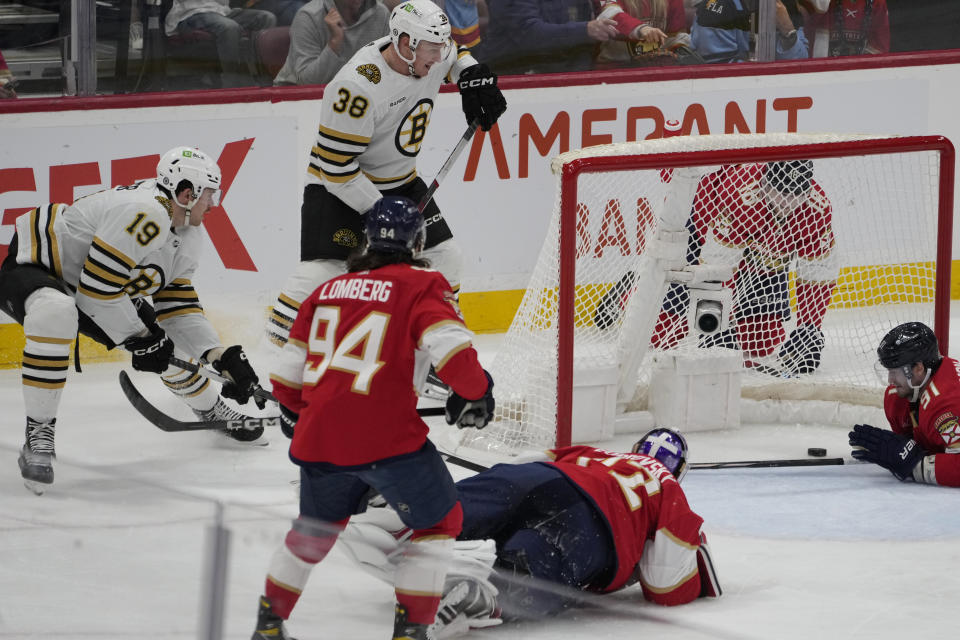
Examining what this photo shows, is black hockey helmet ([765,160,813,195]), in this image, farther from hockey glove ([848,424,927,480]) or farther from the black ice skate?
the black ice skate

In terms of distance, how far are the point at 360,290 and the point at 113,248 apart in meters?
1.48

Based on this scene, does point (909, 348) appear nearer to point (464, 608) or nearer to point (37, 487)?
point (464, 608)

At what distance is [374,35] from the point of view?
554cm

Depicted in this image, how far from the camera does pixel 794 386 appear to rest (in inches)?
192

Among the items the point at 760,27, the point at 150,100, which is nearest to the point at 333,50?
the point at 150,100

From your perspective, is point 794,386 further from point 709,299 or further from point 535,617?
point 535,617

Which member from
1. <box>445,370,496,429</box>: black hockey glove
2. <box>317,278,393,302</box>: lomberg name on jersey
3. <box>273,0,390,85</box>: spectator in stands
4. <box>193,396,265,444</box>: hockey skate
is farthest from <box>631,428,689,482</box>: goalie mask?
<box>273,0,390,85</box>: spectator in stands

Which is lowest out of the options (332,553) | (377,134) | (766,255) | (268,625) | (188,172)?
(268,625)

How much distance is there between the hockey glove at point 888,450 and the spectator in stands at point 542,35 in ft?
7.48

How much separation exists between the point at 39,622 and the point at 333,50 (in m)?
3.59

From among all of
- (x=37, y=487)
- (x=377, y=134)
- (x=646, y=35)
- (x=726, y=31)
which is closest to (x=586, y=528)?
(x=37, y=487)

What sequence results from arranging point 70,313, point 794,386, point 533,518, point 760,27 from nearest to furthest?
point 533,518, point 70,313, point 794,386, point 760,27

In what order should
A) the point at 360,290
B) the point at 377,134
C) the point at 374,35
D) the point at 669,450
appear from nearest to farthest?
the point at 360,290 < the point at 669,450 < the point at 377,134 < the point at 374,35

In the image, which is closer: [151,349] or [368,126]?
[151,349]
